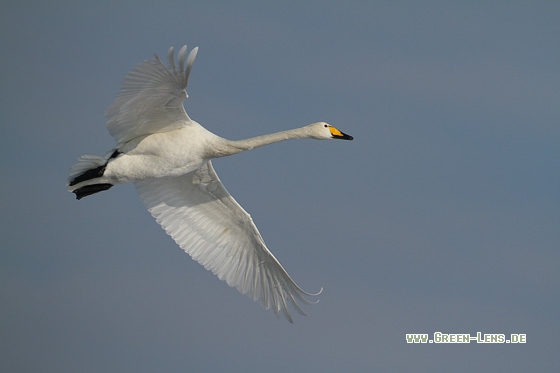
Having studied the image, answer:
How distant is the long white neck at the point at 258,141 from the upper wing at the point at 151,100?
3.05ft

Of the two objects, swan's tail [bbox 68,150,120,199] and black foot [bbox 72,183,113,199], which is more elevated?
swan's tail [bbox 68,150,120,199]

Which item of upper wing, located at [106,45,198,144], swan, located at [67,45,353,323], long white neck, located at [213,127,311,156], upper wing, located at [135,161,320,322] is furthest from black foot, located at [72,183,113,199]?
long white neck, located at [213,127,311,156]

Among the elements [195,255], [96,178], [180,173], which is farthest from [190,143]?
[195,255]

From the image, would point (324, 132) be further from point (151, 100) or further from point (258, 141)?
A: point (151, 100)

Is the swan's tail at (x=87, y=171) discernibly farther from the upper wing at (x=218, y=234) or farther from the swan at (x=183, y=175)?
the upper wing at (x=218, y=234)

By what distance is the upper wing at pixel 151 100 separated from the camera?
59.6ft

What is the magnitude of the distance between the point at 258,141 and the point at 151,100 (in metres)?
2.40

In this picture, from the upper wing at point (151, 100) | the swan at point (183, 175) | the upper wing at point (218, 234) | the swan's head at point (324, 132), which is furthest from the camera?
the upper wing at point (218, 234)

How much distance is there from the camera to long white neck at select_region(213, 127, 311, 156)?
20078 millimetres

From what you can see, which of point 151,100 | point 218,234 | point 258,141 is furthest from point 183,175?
point 151,100

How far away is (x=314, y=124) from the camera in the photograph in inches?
851

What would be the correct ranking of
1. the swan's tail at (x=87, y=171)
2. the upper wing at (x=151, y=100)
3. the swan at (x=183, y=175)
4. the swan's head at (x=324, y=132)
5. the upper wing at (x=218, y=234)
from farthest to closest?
the upper wing at (x=218, y=234) → the swan's head at (x=324, y=132) → the swan's tail at (x=87, y=171) → the swan at (x=183, y=175) → the upper wing at (x=151, y=100)

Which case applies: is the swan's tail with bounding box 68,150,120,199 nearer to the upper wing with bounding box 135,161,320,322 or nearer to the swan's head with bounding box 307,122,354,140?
the upper wing with bounding box 135,161,320,322

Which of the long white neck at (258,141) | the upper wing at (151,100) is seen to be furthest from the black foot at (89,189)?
the long white neck at (258,141)
